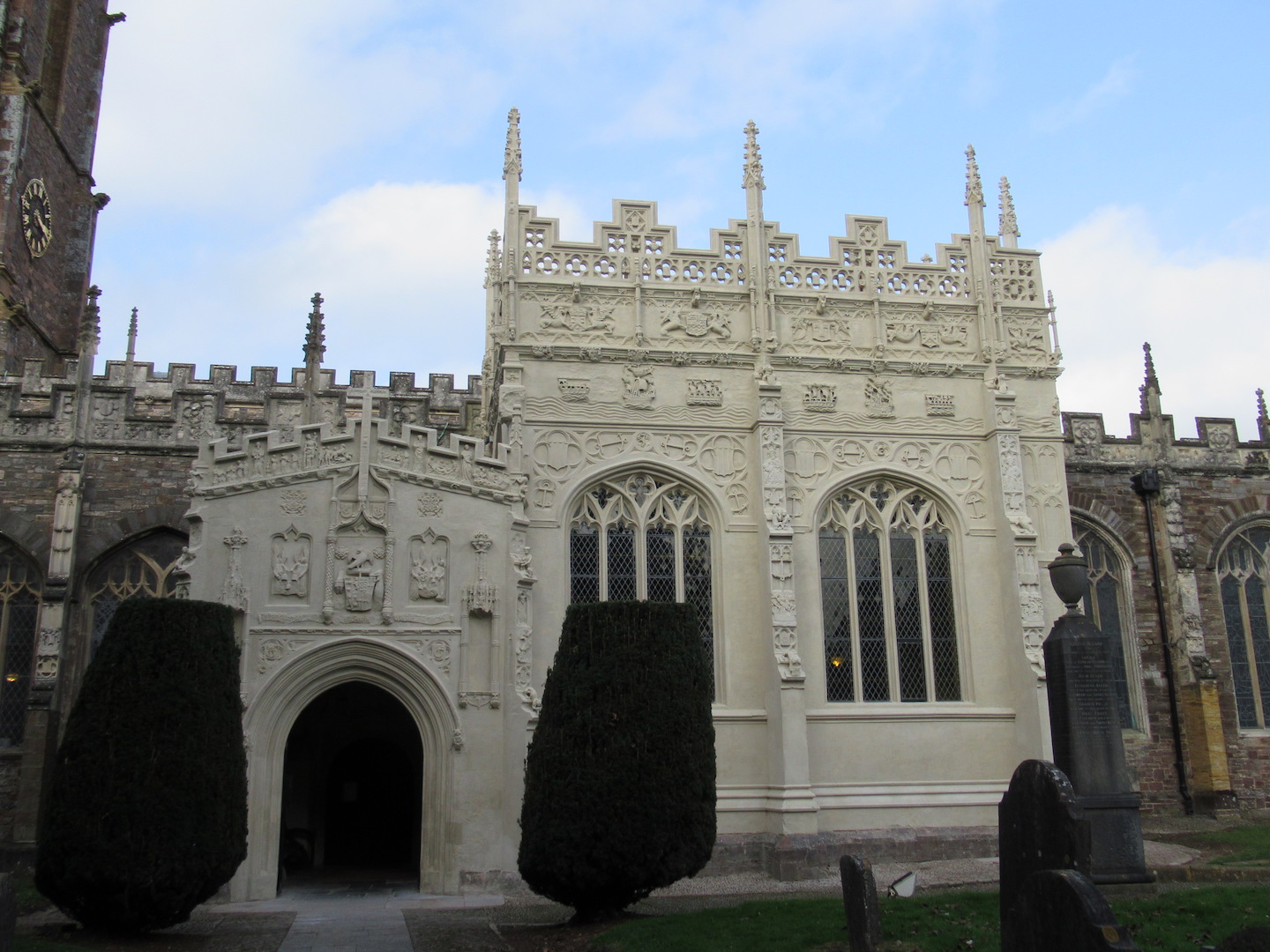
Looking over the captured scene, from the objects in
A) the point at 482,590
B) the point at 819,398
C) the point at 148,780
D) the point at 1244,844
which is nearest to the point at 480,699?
the point at 482,590

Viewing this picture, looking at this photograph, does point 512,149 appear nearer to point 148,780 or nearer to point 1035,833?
point 148,780

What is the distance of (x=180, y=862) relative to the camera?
1182 cm

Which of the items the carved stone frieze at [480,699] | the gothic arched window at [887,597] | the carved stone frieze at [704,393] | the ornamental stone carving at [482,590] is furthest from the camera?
the carved stone frieze at [704,393]

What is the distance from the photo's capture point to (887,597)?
1955 cm

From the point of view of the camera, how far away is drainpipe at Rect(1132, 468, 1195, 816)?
888 inches

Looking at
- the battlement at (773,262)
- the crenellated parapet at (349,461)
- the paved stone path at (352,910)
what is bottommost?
the paved stone path at (352,910)

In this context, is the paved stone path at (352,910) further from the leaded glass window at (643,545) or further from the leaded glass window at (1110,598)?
the leaded glass window at (1110,598)

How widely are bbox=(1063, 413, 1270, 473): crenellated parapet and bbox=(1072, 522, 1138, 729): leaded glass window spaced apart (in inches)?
64.1

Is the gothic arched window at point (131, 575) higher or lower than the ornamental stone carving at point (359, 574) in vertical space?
higher

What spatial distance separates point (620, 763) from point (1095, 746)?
5.05 metres

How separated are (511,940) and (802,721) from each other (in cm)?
710

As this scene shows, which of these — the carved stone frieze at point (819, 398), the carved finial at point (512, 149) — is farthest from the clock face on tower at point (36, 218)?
the carved stone frieze at point (819, 398)

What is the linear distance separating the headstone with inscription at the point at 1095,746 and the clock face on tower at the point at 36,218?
2645cm

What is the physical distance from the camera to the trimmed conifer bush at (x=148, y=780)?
11.6 meters
